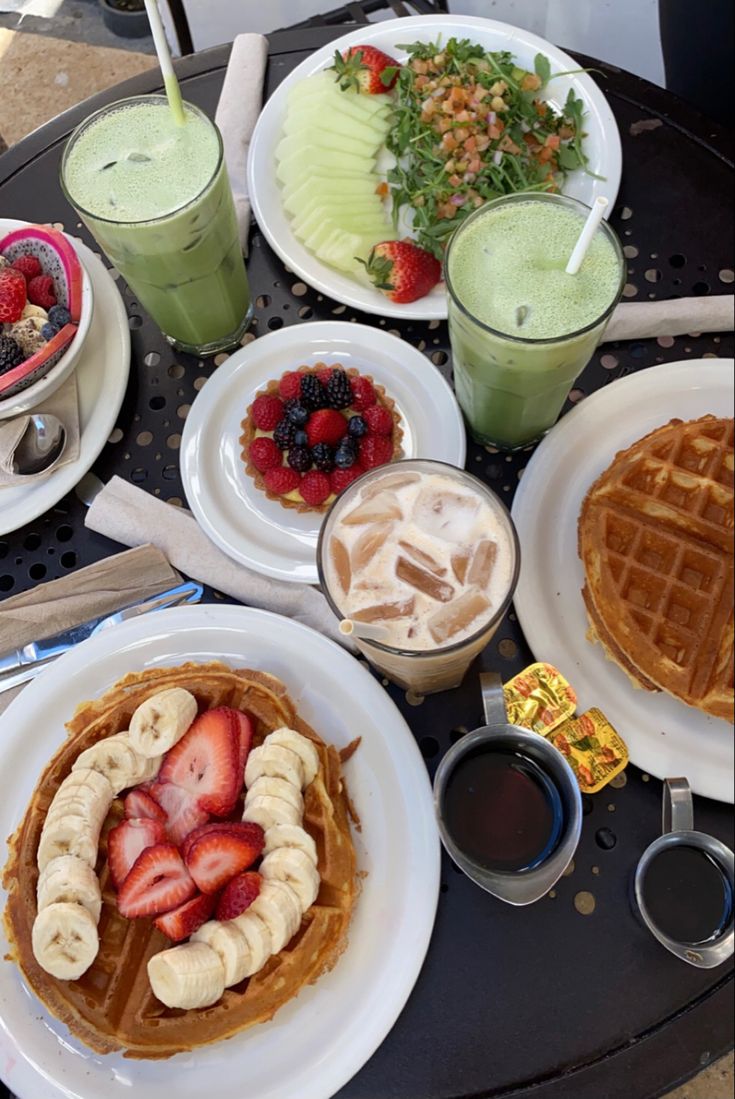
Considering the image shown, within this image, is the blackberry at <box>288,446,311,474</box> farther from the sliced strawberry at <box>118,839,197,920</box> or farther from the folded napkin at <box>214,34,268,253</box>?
the sliced strawberry at <box>118,839,197,920</box>

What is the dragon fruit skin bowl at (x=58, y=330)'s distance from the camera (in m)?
1.50

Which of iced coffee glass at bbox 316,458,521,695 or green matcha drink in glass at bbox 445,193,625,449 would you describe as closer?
iced coffee glass at bbox 316,458,521,695

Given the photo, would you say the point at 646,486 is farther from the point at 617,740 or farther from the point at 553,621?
the point at 617,740

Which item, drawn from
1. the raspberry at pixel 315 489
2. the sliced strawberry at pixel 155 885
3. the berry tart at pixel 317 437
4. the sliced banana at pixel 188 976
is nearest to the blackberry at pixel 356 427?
the berry tart at pixel 317 437

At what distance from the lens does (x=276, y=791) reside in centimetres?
123

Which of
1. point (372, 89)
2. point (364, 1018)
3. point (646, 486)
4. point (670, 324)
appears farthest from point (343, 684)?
point (372, 89)

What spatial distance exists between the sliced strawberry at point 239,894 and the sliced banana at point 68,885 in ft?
0.67

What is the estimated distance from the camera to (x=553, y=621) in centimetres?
143

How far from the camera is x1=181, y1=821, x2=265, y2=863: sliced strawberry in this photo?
1.21 m

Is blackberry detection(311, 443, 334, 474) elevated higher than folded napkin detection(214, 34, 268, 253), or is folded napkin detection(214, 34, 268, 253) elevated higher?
folded napkin detection(214, 34, 268, 253)

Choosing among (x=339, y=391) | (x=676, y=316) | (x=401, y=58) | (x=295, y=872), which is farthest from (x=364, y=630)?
(x=401, y=58)

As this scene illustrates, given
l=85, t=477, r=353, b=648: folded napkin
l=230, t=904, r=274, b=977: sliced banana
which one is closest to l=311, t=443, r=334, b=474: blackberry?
l=85, t=477, r=353, b=648: folded napkin

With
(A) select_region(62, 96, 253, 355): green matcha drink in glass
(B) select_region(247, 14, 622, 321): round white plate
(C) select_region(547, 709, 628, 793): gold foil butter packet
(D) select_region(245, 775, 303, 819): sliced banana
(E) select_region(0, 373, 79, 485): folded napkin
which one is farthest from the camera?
(B) select_region(247, 14, 622, 321): round white plate

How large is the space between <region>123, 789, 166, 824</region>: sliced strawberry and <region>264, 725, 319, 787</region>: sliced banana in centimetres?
22
